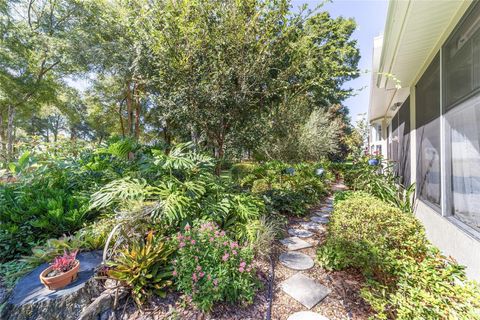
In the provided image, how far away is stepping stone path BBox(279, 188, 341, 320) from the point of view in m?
1.97

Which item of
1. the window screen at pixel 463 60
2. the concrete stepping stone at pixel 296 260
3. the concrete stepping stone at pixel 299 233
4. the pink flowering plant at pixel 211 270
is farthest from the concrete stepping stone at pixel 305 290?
the window screen at pixel 463 60

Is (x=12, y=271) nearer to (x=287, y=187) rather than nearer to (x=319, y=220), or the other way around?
(x=319, y=220)

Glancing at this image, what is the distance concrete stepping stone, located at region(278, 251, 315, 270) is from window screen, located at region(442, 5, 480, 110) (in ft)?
7.84

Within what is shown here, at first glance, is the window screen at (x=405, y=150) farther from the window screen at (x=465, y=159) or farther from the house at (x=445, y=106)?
the window screen at (x=465, y=159)

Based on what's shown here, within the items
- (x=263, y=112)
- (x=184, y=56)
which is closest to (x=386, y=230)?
(x=263, y=112)

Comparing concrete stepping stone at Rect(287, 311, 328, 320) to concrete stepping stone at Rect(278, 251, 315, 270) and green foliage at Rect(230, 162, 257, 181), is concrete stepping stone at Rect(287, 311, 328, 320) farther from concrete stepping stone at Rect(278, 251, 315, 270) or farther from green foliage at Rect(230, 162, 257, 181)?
green foliage at Rect(230, 162, 257, 181)

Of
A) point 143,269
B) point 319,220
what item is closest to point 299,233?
point 319,220

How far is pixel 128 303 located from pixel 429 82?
4529mm

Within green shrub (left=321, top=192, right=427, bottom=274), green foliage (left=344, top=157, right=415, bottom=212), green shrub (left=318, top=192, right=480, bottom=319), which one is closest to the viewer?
green shrub (left=318, top=192, right=480, bottom=319)

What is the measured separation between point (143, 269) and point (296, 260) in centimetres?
182

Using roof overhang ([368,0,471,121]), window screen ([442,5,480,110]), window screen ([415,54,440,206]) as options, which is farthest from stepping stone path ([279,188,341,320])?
roof overhang ([368,0,471,121])

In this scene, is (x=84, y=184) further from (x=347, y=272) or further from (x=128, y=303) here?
(x=347, y=272)

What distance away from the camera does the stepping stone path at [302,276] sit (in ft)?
6.46

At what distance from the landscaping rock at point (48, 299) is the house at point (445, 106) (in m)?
3.32
